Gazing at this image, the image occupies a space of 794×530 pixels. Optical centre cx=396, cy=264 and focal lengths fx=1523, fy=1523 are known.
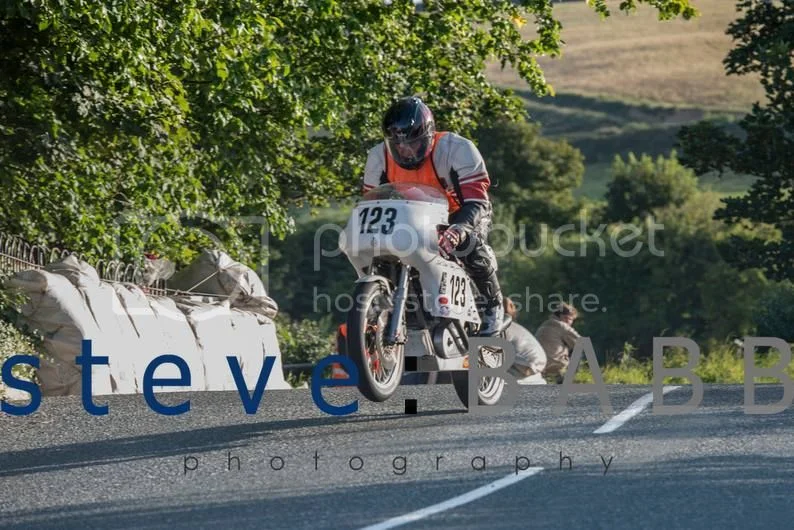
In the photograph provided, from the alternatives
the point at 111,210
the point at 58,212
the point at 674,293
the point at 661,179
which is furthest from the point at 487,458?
the point at 661,179

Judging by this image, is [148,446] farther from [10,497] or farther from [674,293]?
[674,293]

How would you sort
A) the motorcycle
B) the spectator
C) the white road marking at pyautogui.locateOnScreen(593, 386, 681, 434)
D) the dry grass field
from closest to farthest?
the motorcycle
the white road marking at pyautogui.locateOnScreen(593, 386, 681, 434)
the spectator
the dry grass field

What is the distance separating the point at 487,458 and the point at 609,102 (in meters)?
155

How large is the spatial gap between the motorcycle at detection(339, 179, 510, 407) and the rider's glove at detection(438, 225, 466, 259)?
41mm

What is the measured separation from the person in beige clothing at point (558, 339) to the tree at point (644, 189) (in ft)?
236

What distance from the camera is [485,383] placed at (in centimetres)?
1093

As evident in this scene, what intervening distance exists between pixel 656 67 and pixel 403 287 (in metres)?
157

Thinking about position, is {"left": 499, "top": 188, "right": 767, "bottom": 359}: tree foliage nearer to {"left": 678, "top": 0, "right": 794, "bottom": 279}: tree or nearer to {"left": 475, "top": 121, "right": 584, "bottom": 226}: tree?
{"left": 475, "top": 121, "right": 584, "bottom": 226}: tree

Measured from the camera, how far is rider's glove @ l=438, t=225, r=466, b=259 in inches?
382

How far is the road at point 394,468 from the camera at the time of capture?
676 cm

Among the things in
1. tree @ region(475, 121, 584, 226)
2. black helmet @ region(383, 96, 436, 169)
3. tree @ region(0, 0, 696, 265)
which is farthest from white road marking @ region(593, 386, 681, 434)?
tree @ region(475, 121, 584, 226)

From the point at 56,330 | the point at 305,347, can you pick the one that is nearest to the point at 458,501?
the point at 56,330

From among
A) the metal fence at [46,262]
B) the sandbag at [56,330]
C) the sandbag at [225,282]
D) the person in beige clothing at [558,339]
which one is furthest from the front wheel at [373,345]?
the sandbag at [225,282]

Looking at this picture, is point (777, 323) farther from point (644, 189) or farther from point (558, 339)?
point (644, 189)
